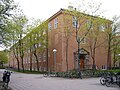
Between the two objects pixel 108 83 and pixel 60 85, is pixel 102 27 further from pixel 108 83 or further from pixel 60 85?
pixel 108 83

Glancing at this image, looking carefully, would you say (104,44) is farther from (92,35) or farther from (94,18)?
(94,18)

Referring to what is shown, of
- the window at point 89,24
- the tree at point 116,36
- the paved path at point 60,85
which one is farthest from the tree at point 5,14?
the tree at point 116,36

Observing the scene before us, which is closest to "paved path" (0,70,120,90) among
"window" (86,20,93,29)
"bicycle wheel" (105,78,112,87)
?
"bicycle wheel" (105,78,112,87)

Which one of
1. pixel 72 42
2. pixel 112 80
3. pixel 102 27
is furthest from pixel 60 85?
pixel 72 42

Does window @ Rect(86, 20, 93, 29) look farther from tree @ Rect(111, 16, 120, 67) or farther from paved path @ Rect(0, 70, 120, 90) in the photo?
paved path @ Rect(0, 70, 120, 90)

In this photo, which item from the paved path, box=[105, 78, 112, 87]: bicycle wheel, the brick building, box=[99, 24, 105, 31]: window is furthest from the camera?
box=[99, 24, 105, 31]: window

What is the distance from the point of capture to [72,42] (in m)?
44.8

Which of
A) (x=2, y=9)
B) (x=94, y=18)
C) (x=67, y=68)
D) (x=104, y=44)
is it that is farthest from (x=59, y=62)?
(x=2, y=9)

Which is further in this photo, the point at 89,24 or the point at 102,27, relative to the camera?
the point at 102,27

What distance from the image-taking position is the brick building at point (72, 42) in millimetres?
37938

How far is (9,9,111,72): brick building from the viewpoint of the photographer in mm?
37938

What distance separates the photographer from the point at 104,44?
4738cm

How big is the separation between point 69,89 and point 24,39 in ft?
123

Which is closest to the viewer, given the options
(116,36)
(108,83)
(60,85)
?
(108,83)
